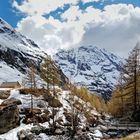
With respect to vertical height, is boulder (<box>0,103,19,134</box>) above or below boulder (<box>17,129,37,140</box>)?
above

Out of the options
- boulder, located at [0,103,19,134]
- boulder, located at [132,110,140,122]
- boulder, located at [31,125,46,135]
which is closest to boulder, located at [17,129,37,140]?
boulder, located at [31,125,46,135]

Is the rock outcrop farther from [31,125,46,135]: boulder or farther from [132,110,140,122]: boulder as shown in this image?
[132,110,140,122]: boulder

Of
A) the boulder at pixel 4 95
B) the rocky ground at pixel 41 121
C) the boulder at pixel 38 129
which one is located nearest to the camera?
the rocky ground at pixel 41 121

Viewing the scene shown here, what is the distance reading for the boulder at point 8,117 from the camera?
2753 inches

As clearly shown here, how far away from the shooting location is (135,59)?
265 ft

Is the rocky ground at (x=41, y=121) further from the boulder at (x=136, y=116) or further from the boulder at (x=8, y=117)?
the boulder at (x=136, y=116)

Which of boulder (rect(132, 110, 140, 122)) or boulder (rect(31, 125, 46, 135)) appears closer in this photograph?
boulder (rect(31, 125, 46, 135))

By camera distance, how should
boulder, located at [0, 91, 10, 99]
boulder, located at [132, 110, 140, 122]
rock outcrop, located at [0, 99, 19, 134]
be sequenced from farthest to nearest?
1. boulder, located at [0, 91, 10, 99]
2. boulder, located at [132, 110, 140, 122]
3. rock outcrop, located at [0, 99, 19, 134]

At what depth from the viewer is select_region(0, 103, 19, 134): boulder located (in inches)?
2753

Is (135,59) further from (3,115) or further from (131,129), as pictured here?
(3,115)

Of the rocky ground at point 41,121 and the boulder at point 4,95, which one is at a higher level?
the boulder at point 4,95

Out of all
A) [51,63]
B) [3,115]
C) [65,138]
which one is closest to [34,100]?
[51,63]

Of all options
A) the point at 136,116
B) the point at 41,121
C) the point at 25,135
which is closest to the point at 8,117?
the point at 41,121

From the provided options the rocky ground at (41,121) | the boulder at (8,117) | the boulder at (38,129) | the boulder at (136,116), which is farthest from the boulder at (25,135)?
the boulder at (136,116)
